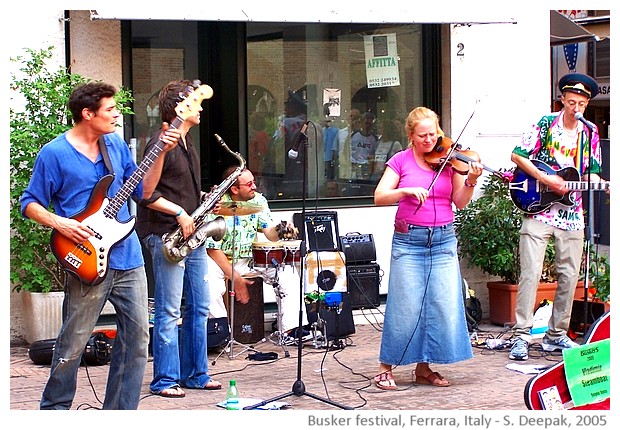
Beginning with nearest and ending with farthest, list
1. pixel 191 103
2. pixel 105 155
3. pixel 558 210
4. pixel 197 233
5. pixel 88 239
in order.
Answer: pixel 88 239 < pixel 105 155 < pixel 191 103 < pixel 197 233 < pixel 558 210

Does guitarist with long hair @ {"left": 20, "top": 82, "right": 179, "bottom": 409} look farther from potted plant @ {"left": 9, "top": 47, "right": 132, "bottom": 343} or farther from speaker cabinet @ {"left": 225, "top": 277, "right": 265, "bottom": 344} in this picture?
speaker cabinet @ {"left": 225, "top": 277, "right": 265, "bottom": 344}

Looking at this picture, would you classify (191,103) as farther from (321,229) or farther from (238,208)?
(321,229)

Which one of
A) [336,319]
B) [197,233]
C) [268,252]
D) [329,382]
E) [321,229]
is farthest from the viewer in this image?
[321,229]

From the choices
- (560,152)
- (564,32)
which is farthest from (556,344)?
(564,32)

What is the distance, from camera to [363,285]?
9.26 m

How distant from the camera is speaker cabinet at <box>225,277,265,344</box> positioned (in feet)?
27.9

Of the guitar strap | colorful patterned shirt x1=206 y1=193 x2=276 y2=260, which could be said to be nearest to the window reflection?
colorful patterned shirt x1=206 y1=193 x2=276 y2=260

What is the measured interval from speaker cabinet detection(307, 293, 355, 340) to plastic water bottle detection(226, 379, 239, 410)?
1.93 metres

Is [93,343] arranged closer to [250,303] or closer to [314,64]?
[250,303]

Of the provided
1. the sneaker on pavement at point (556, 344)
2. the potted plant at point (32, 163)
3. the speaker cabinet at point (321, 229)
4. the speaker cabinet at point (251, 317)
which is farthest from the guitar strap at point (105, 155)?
the sneaker on pavement at point (556, 344)

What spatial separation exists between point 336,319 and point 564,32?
684cm
